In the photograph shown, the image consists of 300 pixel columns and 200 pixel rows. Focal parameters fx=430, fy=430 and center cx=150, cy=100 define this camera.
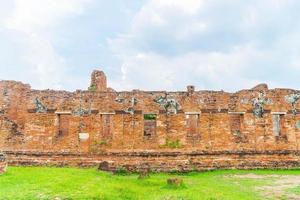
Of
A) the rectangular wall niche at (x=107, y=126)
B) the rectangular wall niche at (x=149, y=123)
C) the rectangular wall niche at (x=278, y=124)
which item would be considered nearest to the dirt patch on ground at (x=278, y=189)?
the rectangular wall niche at (x=278, y=124)

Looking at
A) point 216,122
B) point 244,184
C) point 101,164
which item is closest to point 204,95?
point 216,122

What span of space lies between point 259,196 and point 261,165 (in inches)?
432

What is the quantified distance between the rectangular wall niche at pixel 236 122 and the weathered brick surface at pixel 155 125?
0.06m

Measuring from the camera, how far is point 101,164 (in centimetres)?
2325

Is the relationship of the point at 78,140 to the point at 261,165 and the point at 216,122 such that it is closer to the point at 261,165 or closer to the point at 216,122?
the point at 216,122

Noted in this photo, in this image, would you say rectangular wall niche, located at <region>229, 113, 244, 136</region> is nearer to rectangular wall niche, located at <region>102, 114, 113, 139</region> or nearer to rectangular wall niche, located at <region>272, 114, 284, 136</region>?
rectangular wall niche, located at <region>272, 114, 284, 136</region>

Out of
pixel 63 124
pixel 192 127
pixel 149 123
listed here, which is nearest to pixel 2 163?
pixel 63 124

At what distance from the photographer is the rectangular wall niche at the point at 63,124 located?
2522cm

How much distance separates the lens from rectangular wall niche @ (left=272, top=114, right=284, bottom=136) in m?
25.4

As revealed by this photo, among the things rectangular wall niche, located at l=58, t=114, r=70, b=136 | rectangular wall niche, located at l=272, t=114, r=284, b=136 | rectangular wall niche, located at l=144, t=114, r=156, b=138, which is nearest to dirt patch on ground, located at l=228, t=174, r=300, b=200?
rectangular wall niche, located at l=272, t=114, r=284, b=136

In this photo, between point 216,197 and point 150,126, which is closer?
point 216,197

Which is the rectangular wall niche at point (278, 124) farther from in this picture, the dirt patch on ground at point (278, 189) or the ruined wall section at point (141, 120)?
the dirt patch on ground at point (278, 189)

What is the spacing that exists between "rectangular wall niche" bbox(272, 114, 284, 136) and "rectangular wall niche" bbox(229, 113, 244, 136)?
1948 mm

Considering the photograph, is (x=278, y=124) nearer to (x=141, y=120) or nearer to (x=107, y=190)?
(x=141, y=120)
